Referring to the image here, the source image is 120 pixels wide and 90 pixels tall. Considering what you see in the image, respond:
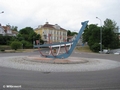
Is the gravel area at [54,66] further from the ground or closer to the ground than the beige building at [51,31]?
closer to the ground

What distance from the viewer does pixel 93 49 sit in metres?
58.6

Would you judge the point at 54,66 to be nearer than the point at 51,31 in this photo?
Yes

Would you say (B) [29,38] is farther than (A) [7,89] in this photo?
Yes

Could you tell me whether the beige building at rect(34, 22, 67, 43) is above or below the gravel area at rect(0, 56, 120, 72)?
above

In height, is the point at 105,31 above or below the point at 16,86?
above

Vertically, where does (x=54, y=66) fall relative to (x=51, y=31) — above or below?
below

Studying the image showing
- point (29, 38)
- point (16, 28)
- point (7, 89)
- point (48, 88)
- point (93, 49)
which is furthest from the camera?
point (16, 28)

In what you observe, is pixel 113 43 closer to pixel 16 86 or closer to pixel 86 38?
pixel 86 38

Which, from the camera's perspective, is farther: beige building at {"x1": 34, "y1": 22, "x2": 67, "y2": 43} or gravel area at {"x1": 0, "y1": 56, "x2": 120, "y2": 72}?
beige building at {"x1": 34, "y1": 22, "x2": 67, "y2": 43}

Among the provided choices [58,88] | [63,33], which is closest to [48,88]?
[58,88]

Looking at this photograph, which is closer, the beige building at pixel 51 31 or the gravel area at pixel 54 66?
the gravel area at pixel 54 66

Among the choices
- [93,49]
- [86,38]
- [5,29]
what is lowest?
[93,49]

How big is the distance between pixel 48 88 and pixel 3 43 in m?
66.3

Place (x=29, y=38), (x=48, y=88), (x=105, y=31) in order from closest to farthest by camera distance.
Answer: (x=48, y=88), (x=105, y=31), (x=29, y=38)
